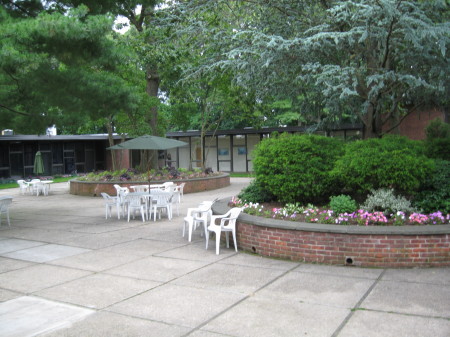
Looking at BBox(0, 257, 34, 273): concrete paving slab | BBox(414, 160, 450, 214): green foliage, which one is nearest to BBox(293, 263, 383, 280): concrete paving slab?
BBox(414, 160, 450, 214): green foliage

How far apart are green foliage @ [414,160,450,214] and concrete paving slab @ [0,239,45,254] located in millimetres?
7252

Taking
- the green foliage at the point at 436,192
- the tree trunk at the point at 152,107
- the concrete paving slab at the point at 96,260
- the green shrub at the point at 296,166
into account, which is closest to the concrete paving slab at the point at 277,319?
the concrete paving slab at the point at 96,260

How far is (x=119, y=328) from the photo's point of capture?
473 centimetres

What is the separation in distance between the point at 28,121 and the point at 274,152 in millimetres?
8796

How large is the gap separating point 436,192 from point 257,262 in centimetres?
337

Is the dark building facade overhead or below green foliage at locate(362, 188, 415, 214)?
overhead

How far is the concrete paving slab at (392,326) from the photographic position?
442 centimetres

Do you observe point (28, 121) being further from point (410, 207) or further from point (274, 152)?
point (410, 207)

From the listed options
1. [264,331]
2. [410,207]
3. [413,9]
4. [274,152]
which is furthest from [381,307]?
[413,9]

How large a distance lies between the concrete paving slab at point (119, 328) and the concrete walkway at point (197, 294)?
0.01 metres

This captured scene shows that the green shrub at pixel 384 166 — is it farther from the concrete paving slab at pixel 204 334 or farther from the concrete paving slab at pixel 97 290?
the concrete paving slab at pixel 204 334

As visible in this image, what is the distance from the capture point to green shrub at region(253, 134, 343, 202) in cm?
855

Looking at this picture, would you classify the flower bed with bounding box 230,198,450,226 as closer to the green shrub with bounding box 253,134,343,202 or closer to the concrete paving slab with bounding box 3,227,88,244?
the green shrub with bounding box 253,134,343,202

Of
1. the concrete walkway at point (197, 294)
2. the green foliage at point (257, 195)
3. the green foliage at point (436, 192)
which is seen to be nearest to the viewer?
the concrete walkway at point (197, 294)
